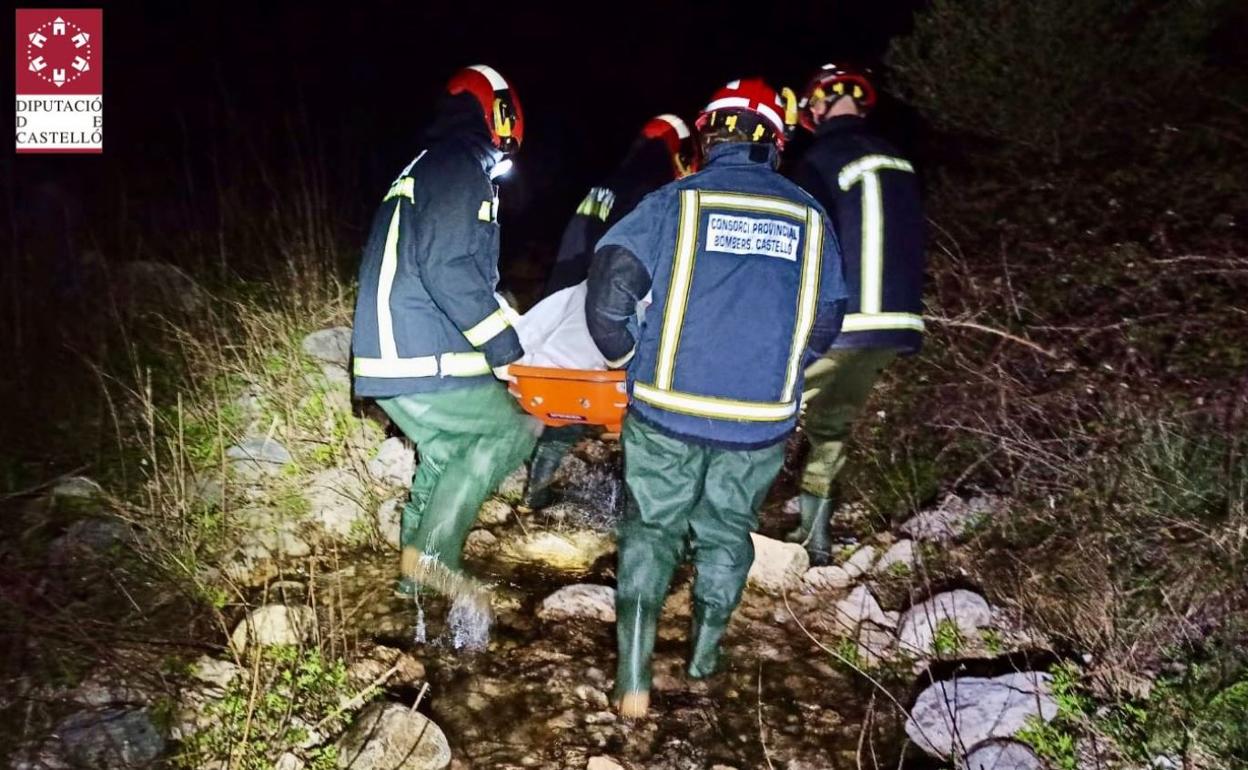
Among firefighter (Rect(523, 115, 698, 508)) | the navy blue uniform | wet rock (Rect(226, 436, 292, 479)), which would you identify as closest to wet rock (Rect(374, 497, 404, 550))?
wet rock (Rect(226, 436, 292, 479))

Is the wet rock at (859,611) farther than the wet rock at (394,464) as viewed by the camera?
No

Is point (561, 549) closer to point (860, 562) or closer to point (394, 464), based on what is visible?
point (394, 464)

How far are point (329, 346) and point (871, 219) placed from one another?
9.81 feet

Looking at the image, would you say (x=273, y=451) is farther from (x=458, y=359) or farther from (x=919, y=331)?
(x=919, y=331)

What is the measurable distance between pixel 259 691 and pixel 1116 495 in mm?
3011

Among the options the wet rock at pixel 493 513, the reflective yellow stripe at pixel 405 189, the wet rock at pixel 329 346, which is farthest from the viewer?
the wet rock at pixel 329 346

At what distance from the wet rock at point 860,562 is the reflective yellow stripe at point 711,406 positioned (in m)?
1.37

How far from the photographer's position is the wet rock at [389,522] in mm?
3723

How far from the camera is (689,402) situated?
101 inches

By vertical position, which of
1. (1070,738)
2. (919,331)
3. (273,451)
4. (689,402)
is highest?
(919,331)

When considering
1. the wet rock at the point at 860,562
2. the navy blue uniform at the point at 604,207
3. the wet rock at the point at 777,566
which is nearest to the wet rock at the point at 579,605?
the wet rock at the point at 777,566

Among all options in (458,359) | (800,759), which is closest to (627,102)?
(458,359)

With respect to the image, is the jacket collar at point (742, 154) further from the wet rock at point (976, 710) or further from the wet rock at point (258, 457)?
the wet rock at point (258, 457)

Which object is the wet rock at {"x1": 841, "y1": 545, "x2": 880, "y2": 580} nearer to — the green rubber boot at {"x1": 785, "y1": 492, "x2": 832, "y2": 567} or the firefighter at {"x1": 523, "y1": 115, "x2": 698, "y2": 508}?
the green rubber boot at {"x1": 785, "y1": 492, "x2": 832, "y2": 567}
